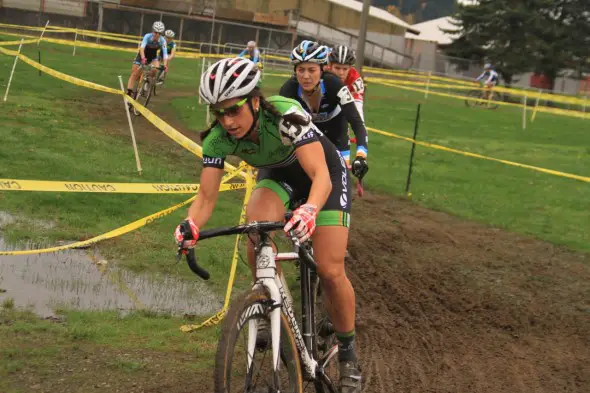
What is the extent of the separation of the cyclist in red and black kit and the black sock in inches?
90.1

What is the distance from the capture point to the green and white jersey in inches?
200

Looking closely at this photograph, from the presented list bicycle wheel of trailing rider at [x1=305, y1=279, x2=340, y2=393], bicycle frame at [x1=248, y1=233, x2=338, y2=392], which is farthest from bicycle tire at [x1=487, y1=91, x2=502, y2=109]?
bicycle frame at [x1=248, y1=233, x2=338, y2=392]

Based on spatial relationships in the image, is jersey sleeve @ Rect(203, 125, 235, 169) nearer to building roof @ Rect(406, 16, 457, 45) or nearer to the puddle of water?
the puddle of water

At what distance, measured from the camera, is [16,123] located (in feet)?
56.6

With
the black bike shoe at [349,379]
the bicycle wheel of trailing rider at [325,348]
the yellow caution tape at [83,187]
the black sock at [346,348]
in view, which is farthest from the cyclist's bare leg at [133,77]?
the black bike shoe at [349,379]

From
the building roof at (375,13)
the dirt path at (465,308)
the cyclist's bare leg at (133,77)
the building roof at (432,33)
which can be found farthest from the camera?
the building roof at (432,33)

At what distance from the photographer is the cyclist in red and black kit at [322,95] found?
789 cm

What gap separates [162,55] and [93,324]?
15.8 m

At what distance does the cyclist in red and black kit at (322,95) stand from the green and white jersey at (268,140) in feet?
7.86

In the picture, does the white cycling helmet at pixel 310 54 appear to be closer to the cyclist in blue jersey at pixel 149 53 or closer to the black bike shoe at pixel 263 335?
the black bike shoe at pixel 263 335

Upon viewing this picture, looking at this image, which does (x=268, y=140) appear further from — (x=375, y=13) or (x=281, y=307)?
(x=375, y=13)

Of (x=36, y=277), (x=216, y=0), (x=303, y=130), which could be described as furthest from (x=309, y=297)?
(x=216, y=0)

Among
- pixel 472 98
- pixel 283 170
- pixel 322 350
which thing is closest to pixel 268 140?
pixel 283 170

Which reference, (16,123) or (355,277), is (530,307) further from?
(16,123)
